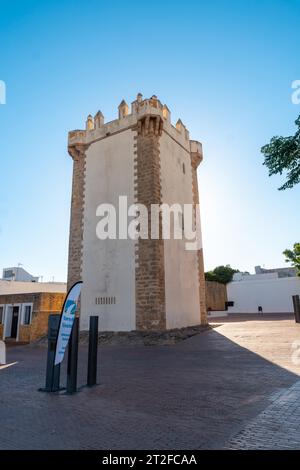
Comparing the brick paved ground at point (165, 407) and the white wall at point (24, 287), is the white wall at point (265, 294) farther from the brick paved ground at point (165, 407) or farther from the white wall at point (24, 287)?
the brick paved ground at point (165, 407)

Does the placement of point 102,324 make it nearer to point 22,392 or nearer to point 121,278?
point 121,278

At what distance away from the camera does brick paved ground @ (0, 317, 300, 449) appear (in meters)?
3.71

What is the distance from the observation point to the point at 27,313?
24.2 meters

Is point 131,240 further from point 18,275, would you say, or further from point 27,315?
point 18,275

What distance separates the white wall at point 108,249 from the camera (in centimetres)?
1644

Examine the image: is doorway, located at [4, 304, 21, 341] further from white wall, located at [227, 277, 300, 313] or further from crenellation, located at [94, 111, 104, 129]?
white wall, located at [227, 277, 300, 313]

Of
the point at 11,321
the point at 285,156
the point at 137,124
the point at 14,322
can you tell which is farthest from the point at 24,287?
the point at 285,156

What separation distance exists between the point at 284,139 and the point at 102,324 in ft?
41.8

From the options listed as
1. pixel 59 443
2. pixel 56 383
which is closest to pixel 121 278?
pixel 56 383

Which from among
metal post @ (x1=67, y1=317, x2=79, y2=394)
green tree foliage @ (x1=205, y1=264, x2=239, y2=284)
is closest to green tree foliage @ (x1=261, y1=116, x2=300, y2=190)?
metal post @ (x1=67, y1=317, x2=79, y2=394)

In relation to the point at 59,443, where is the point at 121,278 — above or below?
above

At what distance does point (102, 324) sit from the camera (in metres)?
16.9

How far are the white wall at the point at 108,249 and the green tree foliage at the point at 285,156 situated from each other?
9.38 meters

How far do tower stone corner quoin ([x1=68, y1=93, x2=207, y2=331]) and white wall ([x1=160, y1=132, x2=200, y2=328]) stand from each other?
0.05 m
